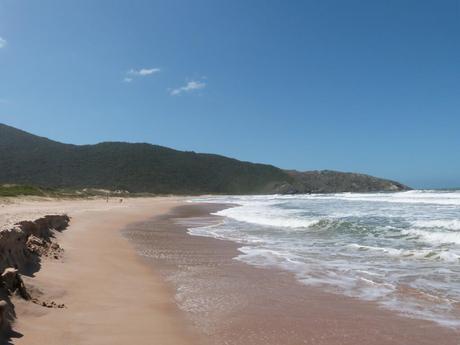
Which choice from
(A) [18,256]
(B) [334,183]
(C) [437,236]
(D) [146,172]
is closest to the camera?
(A) [18,256]

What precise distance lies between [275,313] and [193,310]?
1.11 m

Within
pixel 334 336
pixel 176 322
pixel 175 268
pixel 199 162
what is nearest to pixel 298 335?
pixel 334 336

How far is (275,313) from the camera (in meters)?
6.25

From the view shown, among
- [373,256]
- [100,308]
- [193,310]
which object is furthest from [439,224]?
[100,308]

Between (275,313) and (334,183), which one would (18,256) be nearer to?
(275,313)

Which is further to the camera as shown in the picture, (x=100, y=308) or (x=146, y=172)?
(x=146, y=172)

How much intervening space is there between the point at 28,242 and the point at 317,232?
10724 millimetres

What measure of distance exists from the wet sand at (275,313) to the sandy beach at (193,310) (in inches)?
0.5

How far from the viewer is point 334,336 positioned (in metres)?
5.31

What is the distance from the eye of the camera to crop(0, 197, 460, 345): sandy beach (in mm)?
5027

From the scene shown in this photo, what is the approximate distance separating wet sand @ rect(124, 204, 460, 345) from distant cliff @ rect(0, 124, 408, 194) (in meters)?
Result: 75.7

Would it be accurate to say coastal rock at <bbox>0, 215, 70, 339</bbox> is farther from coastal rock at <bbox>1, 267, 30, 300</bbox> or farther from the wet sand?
the wet sand

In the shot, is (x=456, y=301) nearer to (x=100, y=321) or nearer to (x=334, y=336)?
(x=334, y=336)

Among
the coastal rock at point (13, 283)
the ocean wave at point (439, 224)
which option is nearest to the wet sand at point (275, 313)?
the coastal rock at point (13, 283)
